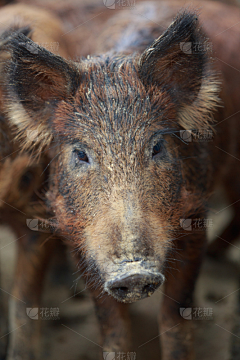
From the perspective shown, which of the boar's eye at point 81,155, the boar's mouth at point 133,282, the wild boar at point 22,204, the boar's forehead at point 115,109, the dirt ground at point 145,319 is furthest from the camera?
the dirt ground at point 145,319

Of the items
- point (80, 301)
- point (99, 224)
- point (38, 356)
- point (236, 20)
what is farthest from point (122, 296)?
point (236, 20)

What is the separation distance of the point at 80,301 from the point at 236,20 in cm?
371

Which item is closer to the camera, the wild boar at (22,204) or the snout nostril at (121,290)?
the snout nostril at (121,290)

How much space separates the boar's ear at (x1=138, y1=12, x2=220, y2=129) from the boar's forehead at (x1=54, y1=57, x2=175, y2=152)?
11cm

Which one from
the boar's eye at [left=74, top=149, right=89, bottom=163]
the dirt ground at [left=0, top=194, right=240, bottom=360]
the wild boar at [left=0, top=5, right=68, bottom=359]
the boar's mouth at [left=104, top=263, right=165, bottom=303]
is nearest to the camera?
the boar's mouth at [left=104, top=263, right=165, bottom=303]

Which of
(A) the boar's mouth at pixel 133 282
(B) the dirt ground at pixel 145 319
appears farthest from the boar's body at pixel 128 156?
(B) the dirt ground at pixel 145 319

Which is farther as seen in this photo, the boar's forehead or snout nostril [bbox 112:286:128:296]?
the boar's forehead

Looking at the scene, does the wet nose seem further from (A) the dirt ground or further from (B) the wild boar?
(B) the wild boar

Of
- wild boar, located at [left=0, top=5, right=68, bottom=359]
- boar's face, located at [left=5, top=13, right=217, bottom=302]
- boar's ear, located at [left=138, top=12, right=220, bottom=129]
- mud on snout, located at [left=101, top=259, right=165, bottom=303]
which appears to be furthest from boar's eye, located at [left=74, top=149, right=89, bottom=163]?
mud on snout, located at [left=101, top=259, right=165, bottom=303]

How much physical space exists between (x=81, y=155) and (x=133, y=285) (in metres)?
1.05

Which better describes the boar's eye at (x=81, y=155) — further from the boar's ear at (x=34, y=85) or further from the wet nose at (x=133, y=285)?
the wet nose at (x=133, y=285)

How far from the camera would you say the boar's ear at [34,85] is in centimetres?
279

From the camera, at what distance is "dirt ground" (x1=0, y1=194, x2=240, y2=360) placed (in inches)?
150

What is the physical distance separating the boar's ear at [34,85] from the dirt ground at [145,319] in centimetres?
148
